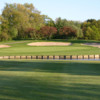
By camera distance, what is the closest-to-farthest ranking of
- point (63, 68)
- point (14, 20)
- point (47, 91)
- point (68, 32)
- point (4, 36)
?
point (47, 91), point (63, 68), point (68, 32), point (4, 36), point (14, 20)

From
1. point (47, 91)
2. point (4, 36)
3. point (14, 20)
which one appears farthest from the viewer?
point (14, 20)

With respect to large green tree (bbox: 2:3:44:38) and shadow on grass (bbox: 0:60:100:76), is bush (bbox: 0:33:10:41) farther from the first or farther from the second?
shadow on grass (bbox: 0:60:100:76)

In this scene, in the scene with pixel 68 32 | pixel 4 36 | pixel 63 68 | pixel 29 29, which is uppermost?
pixel 29 29

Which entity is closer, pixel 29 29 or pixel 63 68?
pixel 63 68

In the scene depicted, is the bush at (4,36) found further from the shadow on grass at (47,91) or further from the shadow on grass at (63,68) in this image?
the shadow on grass at (47,91)

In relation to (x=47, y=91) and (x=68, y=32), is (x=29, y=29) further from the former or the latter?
(x=47, y=91)

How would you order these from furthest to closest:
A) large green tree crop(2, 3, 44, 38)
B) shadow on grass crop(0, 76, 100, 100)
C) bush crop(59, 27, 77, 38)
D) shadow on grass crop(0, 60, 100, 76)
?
large green tree crop(2, 3, 44, 38), bush crop(59, 27, 77, 38), shadow on grass crop(0, 60, 100, 76), shadow on grass crop(0, 76, 100, 100)

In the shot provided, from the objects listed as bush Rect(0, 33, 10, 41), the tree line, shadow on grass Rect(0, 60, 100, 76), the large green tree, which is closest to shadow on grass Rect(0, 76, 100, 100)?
shadow on grass Rect(0, 60, 100, 76)

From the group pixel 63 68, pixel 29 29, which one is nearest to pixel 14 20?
pixel 29 29

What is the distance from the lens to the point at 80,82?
8531 mm

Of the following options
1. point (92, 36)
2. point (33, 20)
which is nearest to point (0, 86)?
point (92, 36)

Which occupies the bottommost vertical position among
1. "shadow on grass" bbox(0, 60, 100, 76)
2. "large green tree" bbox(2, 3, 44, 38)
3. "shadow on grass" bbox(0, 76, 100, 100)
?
"shadow on grass" bbox(0, 60, 100, 76)

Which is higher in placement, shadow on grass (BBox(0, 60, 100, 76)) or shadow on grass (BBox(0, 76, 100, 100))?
shadow on grass (BBox(0, 76, 100, 100))

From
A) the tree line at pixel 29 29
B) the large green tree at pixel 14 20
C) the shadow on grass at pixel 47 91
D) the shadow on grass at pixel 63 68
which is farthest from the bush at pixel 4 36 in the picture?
the shadow on grass at pixel 47 91
